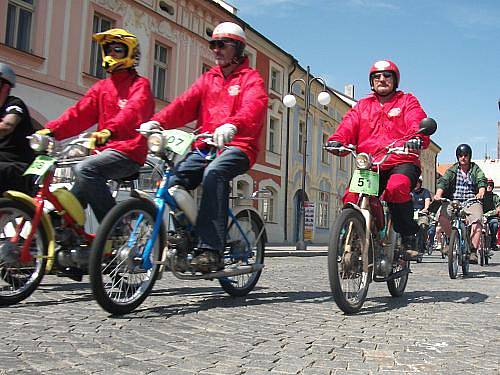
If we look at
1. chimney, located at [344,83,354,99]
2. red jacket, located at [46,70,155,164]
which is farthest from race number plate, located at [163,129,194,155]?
chimney, located at [344,83,354,99]

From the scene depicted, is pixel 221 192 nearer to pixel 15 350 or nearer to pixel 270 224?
pixel 15 350

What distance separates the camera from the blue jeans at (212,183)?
4391mm

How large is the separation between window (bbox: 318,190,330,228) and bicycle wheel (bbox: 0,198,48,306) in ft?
100

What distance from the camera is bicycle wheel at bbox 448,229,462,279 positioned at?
26.0 ft

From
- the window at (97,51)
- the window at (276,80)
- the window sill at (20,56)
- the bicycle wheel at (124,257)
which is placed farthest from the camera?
the window at (276,80)

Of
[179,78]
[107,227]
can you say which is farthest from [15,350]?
[179,78]

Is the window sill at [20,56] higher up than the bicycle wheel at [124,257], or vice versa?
the window sill at [20,56]

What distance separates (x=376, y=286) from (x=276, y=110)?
23.4 m

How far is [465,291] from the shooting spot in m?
6.28

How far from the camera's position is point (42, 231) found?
14.0ft

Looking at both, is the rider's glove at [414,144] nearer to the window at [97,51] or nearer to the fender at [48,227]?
the fender at [48,227]

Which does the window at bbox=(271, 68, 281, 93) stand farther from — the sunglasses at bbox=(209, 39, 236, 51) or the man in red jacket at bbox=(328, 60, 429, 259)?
the sunglasses at bbox=(209, 39, 236, 51)

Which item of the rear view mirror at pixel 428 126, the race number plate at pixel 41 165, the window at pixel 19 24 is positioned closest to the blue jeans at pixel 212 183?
the race number plate at pixel 41 165

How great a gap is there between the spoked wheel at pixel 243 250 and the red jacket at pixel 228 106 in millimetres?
544
